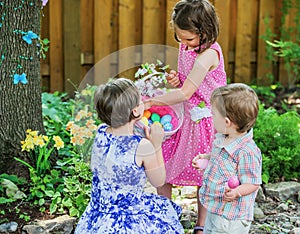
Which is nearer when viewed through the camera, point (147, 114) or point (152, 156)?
point (152, 156)

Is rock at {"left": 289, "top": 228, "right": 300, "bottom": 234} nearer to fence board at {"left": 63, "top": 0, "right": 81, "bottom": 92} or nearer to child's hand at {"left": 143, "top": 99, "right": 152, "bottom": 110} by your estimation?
child's hand at {"left": 143, "top": 99, "right": 152, "bottom": 110}

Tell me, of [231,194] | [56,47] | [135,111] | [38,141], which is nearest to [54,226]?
[38,141]

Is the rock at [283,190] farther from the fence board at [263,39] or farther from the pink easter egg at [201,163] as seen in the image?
the fence board at [263,39]

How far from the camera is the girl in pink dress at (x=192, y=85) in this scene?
3324mm

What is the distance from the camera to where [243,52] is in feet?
23.1

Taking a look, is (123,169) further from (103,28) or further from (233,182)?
(103,28)

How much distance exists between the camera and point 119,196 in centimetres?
304

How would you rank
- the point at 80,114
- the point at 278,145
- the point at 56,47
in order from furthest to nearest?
the point at 56,47, the point at 278,145, the point at 80,114

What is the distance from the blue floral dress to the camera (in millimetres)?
2971

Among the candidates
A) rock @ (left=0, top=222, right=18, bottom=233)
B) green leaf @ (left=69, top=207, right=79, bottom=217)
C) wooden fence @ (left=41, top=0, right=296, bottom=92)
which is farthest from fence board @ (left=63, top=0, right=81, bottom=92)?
rock @ (left=0, top=222, right=18, bottom=233)

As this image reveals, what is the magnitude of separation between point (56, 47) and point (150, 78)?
3.08 meters

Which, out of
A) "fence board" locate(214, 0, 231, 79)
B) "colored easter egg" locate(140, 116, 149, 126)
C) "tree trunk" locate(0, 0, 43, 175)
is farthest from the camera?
"fence board" locate(214, 0, 231, 79)

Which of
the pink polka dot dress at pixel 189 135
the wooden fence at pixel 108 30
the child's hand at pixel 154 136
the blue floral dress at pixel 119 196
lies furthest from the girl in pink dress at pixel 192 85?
the wooden fence at pixel 108 30

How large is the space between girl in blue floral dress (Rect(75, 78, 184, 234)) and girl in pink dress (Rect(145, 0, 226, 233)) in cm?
36
